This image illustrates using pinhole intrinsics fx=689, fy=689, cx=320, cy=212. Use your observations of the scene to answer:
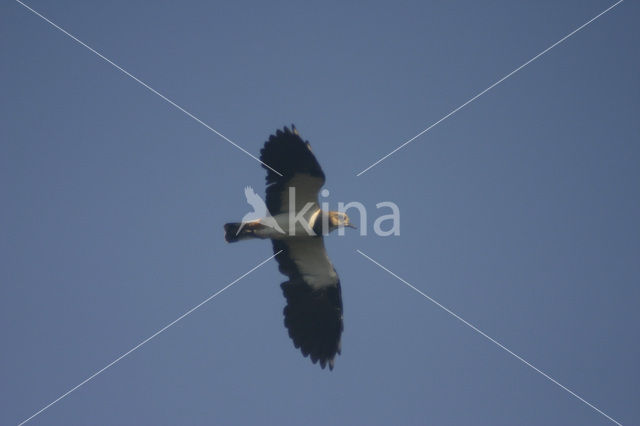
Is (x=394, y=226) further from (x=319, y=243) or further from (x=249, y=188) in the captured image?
(x=249, y=188)

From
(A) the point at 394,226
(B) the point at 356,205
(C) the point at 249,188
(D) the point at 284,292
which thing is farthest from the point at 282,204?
(A) the point at 394,226

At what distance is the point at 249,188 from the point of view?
39.5 feet

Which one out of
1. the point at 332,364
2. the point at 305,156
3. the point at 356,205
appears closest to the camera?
the point at 305,156

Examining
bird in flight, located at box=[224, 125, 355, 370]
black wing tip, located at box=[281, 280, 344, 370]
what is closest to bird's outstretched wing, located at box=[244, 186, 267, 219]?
bird in flight, located at box=[224, 125, 355, 370]

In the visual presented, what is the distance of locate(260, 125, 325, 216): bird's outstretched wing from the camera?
11617mm

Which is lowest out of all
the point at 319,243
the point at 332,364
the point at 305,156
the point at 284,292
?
the point at 332,364

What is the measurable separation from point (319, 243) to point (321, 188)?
1.09 meters

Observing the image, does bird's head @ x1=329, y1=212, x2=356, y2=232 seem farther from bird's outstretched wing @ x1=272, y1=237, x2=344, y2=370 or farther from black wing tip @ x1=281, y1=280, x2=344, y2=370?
black wing tip @ x1=281, y1=280, x2=344, y2=370

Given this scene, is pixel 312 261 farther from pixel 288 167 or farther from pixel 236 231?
pixel 288 167

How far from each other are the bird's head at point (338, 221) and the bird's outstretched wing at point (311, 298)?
435 millimetres

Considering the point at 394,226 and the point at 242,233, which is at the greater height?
the point at 394,226

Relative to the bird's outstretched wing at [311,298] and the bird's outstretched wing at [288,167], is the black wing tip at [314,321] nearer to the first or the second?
the bird's outstretched wing at [311,298]

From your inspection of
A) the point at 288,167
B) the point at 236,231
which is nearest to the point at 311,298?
the point at 236,231

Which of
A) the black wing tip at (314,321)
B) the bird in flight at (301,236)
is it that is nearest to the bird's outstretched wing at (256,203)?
the bird in flight at (301,236)
